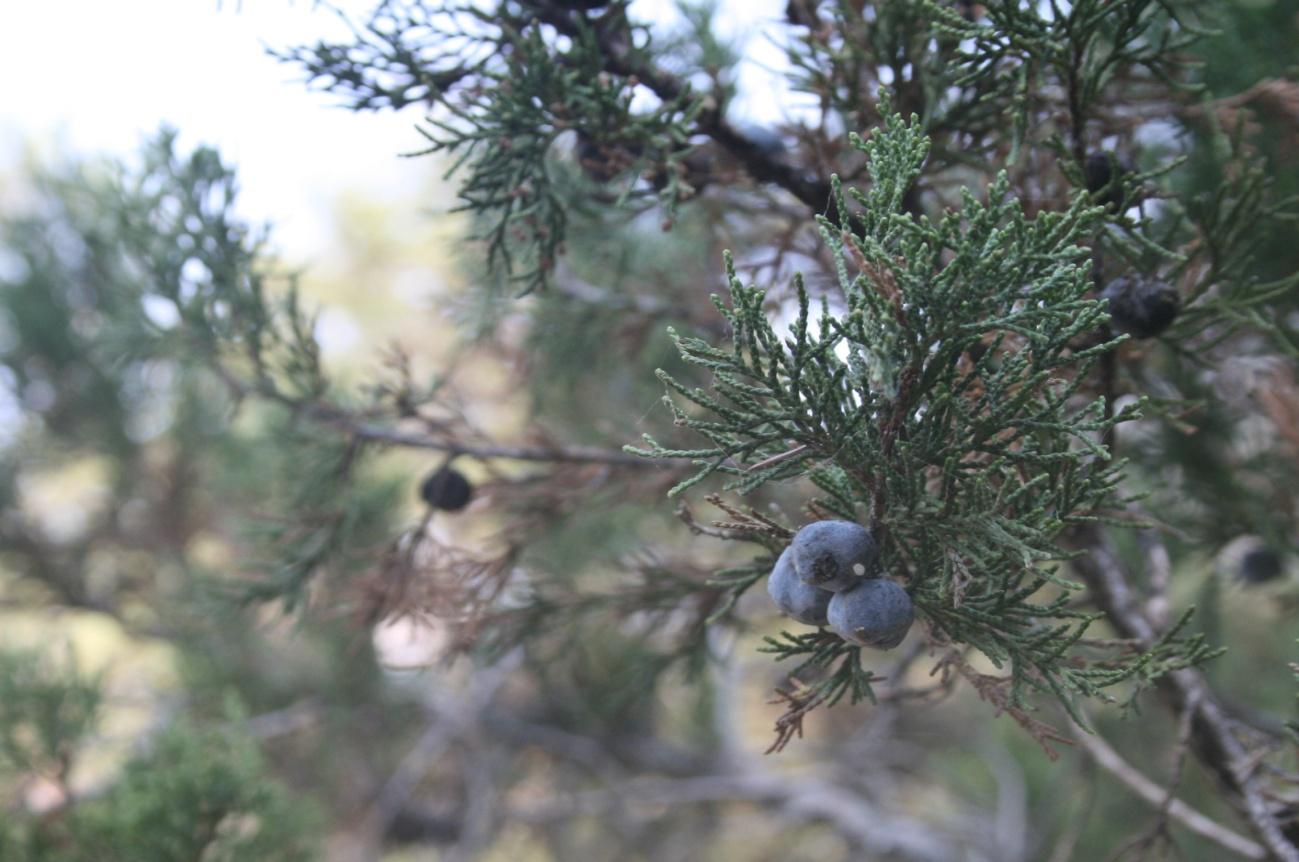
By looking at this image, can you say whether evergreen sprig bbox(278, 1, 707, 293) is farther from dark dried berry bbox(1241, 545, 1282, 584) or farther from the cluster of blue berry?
dark dried berry bbox(1241, 545, 1282, 584)

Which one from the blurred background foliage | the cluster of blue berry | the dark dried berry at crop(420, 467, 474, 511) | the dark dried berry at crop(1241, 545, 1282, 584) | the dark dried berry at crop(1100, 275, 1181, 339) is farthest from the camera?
the dark dried berry at crop(1241, 545, 1282, 584)

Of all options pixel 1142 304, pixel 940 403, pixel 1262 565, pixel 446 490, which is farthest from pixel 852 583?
pixel 1262 565

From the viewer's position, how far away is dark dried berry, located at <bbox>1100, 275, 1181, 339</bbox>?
0.97 m

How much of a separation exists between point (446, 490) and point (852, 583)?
0.74 meters

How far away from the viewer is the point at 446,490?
1.34m

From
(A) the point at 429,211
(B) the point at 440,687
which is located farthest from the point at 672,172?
(B) the point at 440,687

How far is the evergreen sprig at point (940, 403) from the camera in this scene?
0.74 m

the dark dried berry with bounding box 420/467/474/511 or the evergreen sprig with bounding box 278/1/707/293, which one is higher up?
the evergreen sprig with bounding box 278/1/707/293

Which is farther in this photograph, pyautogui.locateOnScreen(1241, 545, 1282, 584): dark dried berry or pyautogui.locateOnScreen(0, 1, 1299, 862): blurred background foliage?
pyautogui.locateOnScreen(1241, 545, 1282, 584): dark dried berry

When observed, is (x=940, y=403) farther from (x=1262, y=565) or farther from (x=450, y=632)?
(x=1262, y=565)

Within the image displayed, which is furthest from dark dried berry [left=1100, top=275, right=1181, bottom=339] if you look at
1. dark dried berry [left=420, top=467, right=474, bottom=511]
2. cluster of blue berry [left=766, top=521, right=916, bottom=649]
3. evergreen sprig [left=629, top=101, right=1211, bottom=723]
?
dark dried berry [left=420, top=467, right=474, bottom=511]

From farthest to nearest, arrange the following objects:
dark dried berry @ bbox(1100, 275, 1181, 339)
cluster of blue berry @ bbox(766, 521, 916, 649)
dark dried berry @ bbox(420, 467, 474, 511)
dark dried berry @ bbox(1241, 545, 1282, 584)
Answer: dark dried berry @ bbox(1241, 545, 1282, 584) < dark dried berry @ bbox(420, 467, 474, 511) < dark dried berry @ bbox(1100, 275, 1181, 339) < cluster of blue berry @ bbox(766, 521, 916, 649)

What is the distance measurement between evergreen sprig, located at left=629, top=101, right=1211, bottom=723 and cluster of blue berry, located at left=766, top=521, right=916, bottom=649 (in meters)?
0.05

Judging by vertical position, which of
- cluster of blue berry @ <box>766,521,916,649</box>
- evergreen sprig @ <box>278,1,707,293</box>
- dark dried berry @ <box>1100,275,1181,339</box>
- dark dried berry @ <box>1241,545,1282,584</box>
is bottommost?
dark dried berry @ <box>1241,545,1282,584</box>
